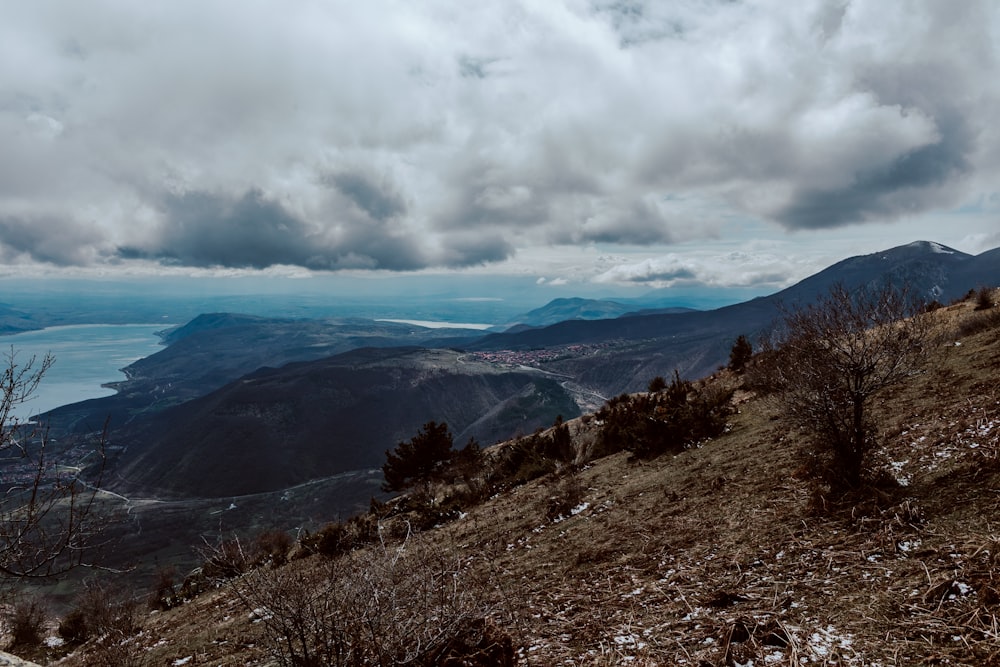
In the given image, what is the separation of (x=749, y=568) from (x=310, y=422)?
167 m

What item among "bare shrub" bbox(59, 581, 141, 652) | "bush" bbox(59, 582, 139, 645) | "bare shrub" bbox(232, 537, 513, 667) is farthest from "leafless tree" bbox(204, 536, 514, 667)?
"bush" bbox(59, 582, 139, 645)

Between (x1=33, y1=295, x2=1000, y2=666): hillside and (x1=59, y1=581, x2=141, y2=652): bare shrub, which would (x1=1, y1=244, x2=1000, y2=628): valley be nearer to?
(x1=59, y1=581, x2=141, y2=652): bare shrub

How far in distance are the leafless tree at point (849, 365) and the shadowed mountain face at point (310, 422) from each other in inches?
4689

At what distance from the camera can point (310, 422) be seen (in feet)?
507

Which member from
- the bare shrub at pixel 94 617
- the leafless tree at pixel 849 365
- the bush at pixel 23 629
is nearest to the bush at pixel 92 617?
the bare shrub at pixel 94 617

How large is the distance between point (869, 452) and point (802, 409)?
1136 mm

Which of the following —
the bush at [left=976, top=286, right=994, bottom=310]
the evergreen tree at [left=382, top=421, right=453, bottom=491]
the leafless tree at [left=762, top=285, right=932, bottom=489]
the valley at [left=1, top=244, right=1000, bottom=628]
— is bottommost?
the valley at [left=1, top=244, right=1000, bottom=628]

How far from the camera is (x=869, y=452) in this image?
627 centimetres

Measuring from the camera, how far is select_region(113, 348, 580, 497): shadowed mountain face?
120 meters

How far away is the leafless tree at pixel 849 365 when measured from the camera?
5.82 m

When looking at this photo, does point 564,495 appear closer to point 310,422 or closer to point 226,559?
point 226,559

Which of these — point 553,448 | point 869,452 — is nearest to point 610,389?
point 553,448

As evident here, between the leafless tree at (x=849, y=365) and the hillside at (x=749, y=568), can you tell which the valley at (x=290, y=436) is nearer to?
the hillside at (x=749, y=568)

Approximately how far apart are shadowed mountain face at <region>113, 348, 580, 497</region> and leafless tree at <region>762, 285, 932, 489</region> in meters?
119
